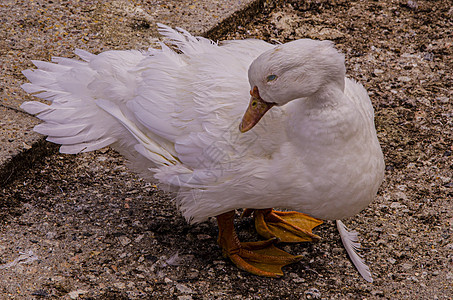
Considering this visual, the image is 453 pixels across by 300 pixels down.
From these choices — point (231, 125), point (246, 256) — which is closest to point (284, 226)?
point (246, 256)

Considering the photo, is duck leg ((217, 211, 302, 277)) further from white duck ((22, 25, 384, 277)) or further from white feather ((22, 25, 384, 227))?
white feather ((22, 25, 384, 227))

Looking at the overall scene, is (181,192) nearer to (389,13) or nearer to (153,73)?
(153,73)

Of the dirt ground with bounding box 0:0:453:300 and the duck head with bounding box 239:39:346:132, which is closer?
the duck head with bounding box 239:39:346:132

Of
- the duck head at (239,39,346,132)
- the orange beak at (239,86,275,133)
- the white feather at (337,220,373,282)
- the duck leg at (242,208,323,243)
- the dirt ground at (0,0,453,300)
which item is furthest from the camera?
Result: the duck leg at (242,208,323,243)

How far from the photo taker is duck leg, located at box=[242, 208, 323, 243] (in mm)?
3926

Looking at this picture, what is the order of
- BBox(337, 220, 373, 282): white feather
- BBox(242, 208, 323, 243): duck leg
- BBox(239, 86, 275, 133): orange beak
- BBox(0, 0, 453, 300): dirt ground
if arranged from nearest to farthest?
BBox(239, 86, 275, 133): orange beak
BBox(0, 0, 453, 300): dirt ground
BBox(337, 220, 373, 282): white feather
BBox(242, 208, 323, 243): duck leg

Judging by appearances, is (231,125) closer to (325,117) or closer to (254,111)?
(254,111)

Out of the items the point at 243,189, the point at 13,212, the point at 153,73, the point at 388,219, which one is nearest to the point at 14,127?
the point at 13,212

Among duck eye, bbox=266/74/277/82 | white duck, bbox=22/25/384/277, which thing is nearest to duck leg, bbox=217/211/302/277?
white duck, bbox=22/25/384/277

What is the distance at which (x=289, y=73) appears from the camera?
9.34 ft

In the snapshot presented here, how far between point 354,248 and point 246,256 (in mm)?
710

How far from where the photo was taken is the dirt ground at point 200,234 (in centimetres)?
348

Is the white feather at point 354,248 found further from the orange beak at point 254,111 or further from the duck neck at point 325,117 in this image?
the orange beak at point 254,111

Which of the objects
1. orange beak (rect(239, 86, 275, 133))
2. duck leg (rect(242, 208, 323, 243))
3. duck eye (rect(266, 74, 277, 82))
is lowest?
duck leg (rect(242, 208, 323, 243))
